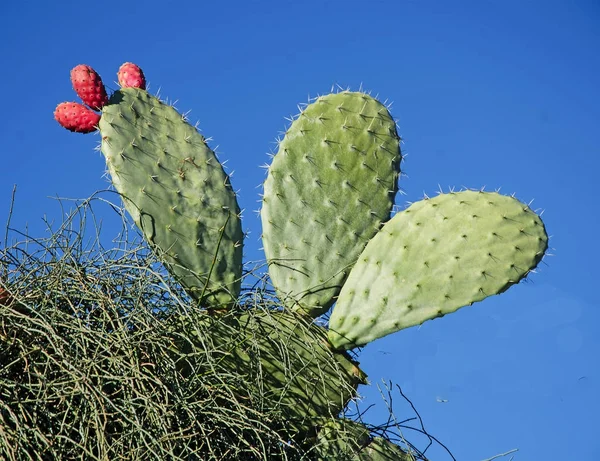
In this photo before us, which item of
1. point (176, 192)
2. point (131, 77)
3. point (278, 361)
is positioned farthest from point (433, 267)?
point (131, 77)

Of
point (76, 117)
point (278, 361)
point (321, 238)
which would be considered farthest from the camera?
point (321, 238)

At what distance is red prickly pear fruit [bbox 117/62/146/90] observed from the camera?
1775 millimetres

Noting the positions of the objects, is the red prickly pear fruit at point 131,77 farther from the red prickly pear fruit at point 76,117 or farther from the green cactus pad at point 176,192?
the red prickly pear fruit at point 76,117

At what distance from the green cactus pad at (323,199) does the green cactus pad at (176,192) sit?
0.10 m

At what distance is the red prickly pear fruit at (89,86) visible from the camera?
1632 mm

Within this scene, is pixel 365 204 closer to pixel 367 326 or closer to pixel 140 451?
pixel 367 326

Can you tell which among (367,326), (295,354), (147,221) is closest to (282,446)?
(295,354)

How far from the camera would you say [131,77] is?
69.9 inches

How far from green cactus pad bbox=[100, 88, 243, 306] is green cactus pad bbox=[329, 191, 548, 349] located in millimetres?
240

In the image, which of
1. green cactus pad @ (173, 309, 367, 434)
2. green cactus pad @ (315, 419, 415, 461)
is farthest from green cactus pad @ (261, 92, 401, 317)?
green cactus pad @ (315, 419, 415, 461)

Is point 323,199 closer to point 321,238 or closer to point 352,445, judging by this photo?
point 321,238

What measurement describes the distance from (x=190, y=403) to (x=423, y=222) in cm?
65

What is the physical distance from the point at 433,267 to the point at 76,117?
72cm

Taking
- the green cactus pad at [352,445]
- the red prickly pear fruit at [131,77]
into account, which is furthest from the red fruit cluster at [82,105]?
the green cactus pad at [352,445]
